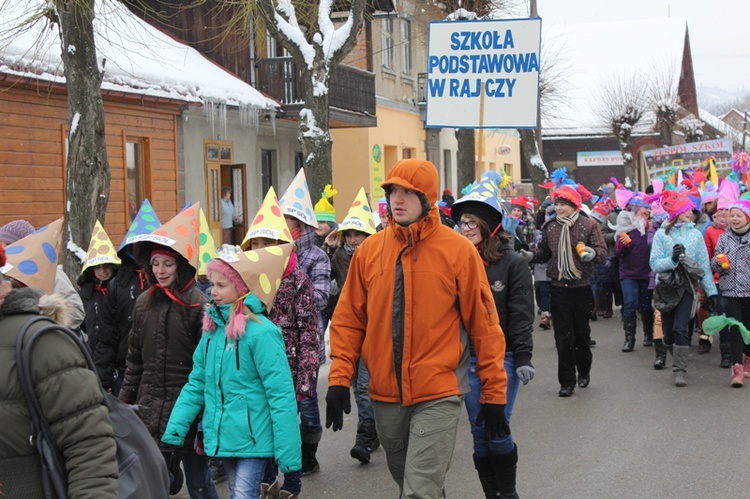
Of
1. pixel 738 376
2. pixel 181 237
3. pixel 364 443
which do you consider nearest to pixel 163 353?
pixel 181 237

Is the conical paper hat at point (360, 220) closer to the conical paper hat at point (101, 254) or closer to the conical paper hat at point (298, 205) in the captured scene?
the conical paper hat at point (298, 205)

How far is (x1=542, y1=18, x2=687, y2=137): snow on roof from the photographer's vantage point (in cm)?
5000

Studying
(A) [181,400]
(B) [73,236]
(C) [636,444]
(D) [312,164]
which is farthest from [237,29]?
(A) [181,400]

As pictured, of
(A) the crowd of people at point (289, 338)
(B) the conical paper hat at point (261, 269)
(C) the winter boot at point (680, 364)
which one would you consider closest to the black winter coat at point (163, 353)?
(A) the crowd of people at point (289, 338)

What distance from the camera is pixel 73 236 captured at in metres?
10.3

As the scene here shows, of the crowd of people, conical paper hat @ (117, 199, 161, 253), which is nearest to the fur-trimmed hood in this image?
the crowd of people

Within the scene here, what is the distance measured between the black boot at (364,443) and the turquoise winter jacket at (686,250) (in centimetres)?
389

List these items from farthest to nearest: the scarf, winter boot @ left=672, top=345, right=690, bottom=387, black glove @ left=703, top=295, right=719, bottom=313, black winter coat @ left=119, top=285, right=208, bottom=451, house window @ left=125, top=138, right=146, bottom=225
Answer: house window @ left=125, top=138, right=146, bottom=225 < black glove @ left=703, top=295, right=719, bottom=313 < winter boot @ left=672, top=345, right=690, bottom=387 < the scarf < black winter coat @ left=119, top=285, right=208, bottom=451

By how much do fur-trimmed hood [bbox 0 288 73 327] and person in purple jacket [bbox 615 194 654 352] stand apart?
28.7 feet

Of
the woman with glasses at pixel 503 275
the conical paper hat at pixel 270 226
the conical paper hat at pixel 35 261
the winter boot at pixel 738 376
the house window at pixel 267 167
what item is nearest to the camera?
the conical paper hat at pixel 35 261

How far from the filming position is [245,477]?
15.3 feet

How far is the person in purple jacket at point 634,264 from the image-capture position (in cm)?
1099

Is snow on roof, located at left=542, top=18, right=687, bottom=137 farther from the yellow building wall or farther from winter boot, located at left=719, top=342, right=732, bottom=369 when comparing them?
winter boot, located at left=719, top=342, right=732, bottom=369

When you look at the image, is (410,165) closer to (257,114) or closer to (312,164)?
(312,164)
